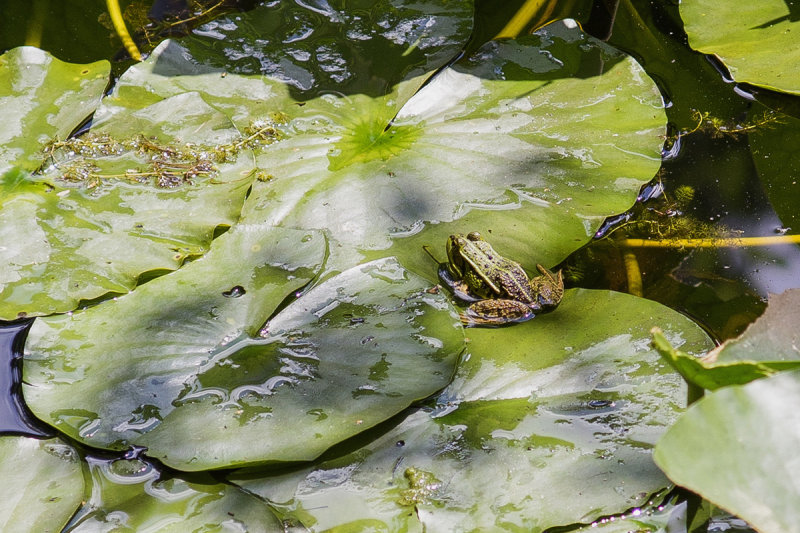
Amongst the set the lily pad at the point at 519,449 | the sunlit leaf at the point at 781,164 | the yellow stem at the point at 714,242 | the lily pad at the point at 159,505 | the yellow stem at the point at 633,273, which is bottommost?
the lily pad at the point at 159,505

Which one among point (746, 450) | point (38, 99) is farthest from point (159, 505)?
point (38, 99)

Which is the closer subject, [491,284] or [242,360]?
[242,360]

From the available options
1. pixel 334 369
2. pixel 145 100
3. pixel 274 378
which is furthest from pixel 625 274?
pixel 145 100

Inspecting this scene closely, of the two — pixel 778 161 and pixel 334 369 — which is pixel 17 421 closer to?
pixel 334 369

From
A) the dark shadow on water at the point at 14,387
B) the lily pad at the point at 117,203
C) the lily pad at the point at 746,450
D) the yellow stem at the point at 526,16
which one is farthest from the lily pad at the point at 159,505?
the yellow stem at the point at 526,16

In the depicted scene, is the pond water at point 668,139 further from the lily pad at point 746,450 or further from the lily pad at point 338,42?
the lily pad at point 746,450

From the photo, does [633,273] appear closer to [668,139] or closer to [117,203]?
[668,139]

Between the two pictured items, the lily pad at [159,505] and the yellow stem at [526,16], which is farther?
the yellow stem at [526,16]
